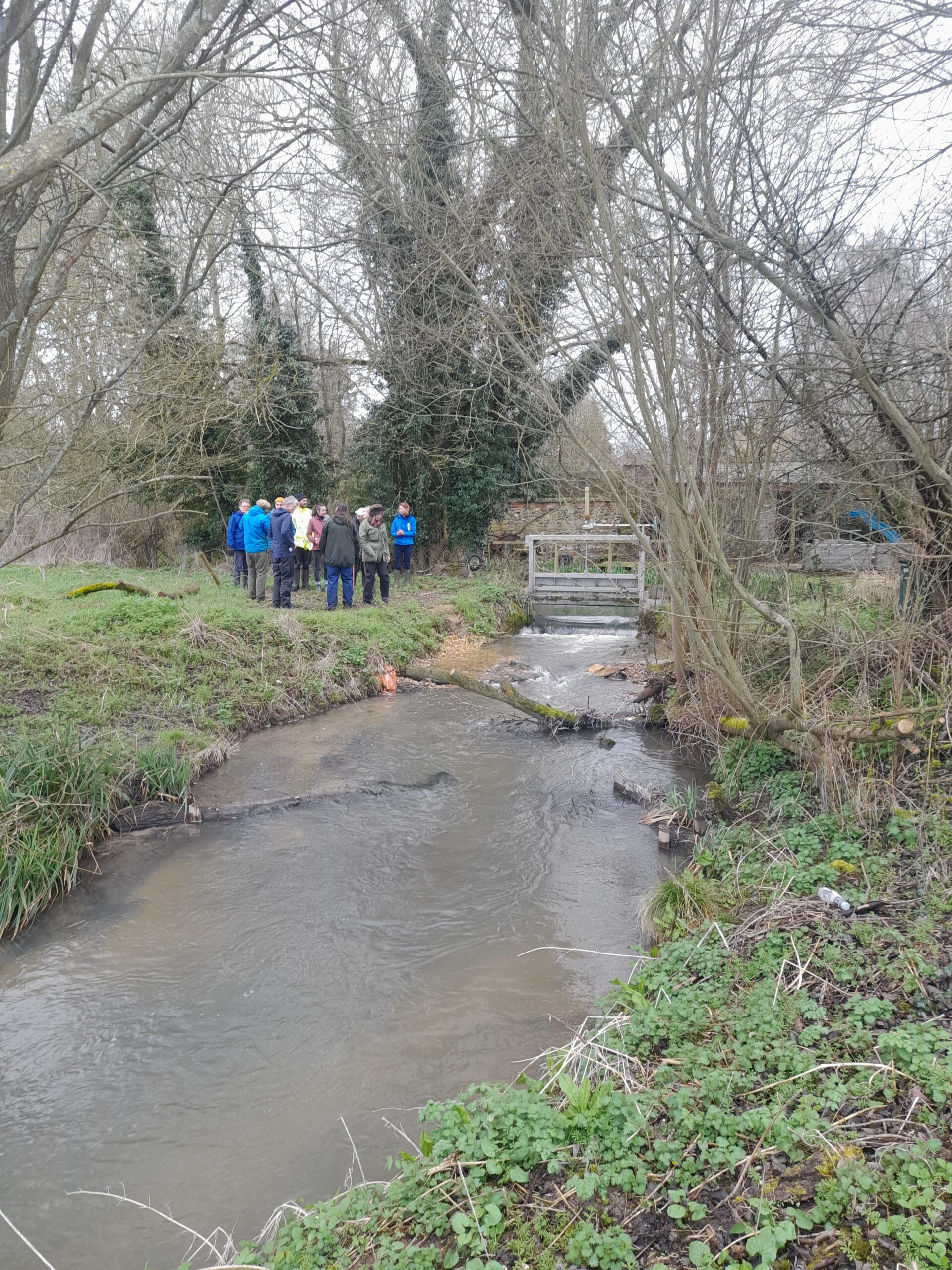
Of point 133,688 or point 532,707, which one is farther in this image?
point 532,707

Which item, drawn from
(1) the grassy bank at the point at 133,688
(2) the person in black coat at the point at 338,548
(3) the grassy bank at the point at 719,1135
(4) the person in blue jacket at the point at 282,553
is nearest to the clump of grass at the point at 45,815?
Result: (1) the grassy bank at the point at 133,688

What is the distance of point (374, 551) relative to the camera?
49.6 feet

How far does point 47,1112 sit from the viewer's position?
4.07 metres

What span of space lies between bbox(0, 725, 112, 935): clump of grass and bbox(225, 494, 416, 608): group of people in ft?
22.9

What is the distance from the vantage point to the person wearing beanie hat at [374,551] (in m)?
15.0

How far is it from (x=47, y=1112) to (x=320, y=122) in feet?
20.6

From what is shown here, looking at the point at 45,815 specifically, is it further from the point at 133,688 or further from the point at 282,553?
the point at 282,553

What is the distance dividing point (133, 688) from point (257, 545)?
247 inches

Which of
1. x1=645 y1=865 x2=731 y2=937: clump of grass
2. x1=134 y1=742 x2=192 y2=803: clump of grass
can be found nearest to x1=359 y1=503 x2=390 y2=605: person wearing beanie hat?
x1=134 y1=742 x2=192 y2=803: clump of grass

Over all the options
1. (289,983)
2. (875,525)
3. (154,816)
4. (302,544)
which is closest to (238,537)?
(302,544)

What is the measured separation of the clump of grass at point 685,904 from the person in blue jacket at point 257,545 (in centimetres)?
1116

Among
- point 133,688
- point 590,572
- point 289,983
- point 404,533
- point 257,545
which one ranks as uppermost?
point 404,533

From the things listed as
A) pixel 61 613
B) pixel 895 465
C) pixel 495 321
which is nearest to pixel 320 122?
pixel 495 321

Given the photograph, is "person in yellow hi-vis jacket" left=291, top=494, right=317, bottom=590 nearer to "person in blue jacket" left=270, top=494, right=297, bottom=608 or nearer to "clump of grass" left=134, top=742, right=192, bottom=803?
"person in blue jacket" left=270, top=494, right=297, bottom=608
